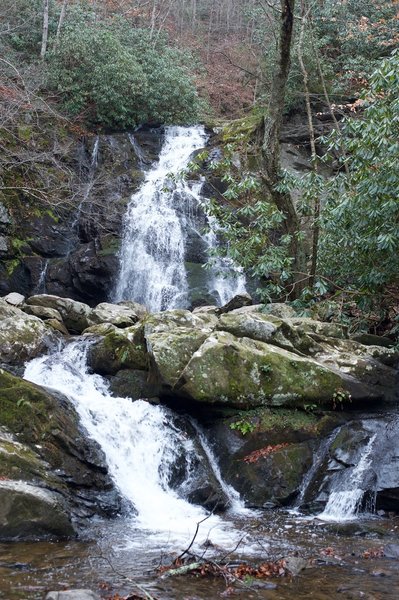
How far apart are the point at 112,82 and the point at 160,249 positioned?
7.58 m

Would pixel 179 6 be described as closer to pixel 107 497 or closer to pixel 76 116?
pixel 76 116

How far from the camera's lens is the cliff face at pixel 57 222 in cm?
1716

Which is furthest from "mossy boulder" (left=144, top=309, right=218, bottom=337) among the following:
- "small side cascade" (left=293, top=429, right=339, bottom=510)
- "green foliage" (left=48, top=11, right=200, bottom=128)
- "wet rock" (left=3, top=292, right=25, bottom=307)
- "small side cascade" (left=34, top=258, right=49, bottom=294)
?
"green foliage" (left=48, top=11, right=200, bottom=128)

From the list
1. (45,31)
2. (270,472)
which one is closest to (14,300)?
(270,472)

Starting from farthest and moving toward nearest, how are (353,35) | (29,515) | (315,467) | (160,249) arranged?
(353,35), (160,249), (315,467), (29,515)

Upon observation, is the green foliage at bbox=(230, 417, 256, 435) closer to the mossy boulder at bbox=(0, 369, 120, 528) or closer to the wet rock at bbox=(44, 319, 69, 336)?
the mossy boulder at bbox=(0, 369, 120, 528)

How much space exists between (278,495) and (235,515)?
30.3 inches

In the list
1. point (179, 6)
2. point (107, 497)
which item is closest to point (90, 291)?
point (107, 497)

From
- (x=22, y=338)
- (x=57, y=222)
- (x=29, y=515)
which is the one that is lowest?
(x=29, y=515)

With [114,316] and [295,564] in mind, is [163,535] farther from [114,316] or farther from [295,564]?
[114,316]

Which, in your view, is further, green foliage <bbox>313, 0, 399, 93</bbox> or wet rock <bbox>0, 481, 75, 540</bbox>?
green foliage <bbox>313, 0, 399, 93</bbox>

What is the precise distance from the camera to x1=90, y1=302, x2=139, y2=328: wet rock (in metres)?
13.1

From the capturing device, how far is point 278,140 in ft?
37.9

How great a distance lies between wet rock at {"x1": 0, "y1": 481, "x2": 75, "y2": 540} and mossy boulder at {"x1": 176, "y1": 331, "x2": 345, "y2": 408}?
9.79 feet
